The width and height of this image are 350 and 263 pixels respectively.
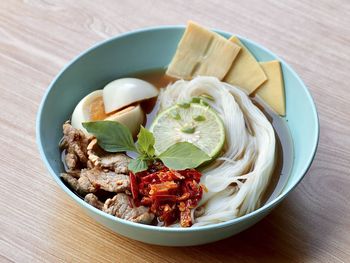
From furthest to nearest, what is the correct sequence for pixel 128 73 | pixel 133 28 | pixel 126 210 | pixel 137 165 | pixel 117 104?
1. pixel 133 28
2. pixel 128 73
3. pixel 117 104
4. pixel 137 165
5. pixel 126 210

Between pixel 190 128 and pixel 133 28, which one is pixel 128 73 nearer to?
pixel 133 28

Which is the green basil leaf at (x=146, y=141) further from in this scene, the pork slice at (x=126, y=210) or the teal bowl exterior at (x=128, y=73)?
the teal bowl exterior at (x=128, y=73)

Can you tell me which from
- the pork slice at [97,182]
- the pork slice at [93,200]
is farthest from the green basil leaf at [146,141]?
the pork slice at [93,200]

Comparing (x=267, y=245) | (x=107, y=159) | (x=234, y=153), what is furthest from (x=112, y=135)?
(x=267, y=245)

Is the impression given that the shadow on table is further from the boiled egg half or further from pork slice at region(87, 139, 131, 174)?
the boiled egg half

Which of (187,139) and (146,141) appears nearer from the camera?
(146,141)

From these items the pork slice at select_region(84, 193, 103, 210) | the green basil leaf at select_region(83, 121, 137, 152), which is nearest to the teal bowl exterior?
the pork slice at select_region(84, 193, 103, 210)

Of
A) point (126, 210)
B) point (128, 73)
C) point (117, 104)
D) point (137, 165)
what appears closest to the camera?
point (126, 210)
